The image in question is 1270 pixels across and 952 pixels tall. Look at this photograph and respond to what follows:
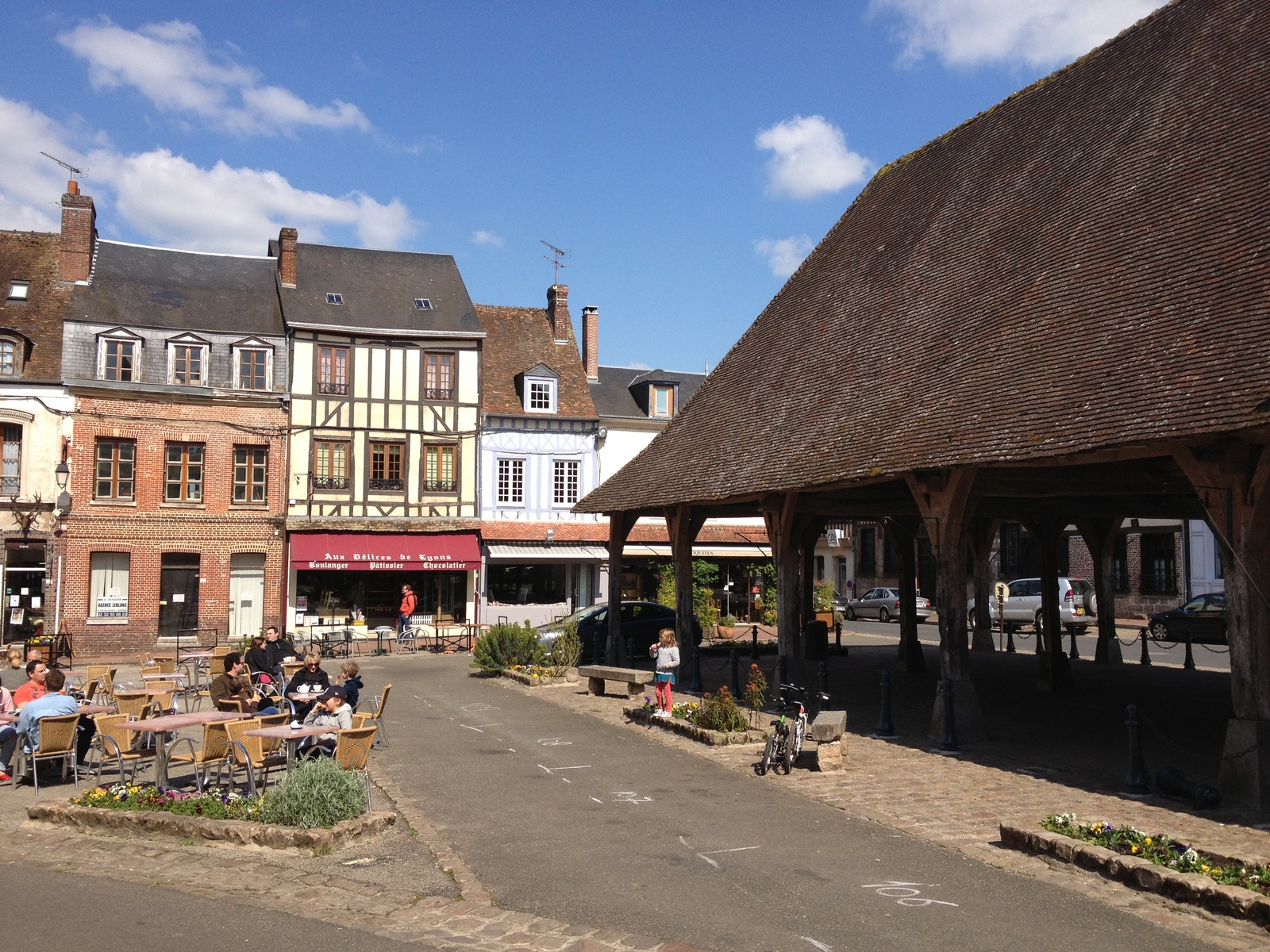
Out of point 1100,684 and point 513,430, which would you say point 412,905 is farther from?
point 513,430

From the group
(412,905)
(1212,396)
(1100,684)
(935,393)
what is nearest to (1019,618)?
(1100,684)

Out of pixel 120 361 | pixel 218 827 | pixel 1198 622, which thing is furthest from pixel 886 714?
pixel 120 361

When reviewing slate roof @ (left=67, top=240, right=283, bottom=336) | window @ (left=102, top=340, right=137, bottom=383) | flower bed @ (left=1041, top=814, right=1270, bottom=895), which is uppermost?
slate roof @ (left=67, top=240, right=283, bottom=336)

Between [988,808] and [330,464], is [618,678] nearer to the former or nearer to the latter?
[988,808]

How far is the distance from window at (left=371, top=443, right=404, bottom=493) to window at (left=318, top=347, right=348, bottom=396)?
182cm

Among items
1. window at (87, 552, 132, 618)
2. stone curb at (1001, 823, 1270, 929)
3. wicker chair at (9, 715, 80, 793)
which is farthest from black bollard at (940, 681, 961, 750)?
window at (87, 552, 132, 618)

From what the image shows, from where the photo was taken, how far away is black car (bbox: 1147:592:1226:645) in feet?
81.4

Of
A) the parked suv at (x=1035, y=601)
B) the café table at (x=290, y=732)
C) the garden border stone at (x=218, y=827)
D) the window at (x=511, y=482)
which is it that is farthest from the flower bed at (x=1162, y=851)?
the parked suv at (x=1035, y=601)

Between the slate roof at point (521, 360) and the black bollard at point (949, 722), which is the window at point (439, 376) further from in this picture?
the black bollard at point (949, 722)

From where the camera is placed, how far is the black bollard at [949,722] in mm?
11312

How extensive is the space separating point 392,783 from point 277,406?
20176mm

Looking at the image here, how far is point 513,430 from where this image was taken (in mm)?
30844

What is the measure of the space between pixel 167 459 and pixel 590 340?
1359 centimetres

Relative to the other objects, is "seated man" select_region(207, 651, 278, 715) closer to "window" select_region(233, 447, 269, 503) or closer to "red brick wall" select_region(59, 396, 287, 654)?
"red brick wall" select_region(59, 396, 287, 654)
